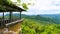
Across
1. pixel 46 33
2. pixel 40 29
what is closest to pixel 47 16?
pixel 40 29

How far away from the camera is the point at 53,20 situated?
49.9 metres

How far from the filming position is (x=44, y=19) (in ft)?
160

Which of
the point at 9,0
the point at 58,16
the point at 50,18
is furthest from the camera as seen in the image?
the point at 58,16

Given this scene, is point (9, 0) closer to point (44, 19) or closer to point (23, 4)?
point (23, 4)

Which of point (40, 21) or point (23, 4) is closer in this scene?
point (23, 4)

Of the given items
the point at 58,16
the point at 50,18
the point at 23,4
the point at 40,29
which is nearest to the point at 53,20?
the point at 50,18

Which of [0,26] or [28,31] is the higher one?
[0,26]

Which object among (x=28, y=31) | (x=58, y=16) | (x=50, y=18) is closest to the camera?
(x=28, y=31)

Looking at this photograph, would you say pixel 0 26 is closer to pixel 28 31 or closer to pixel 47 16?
pixel 28 31

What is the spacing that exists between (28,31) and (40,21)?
17.2 meters

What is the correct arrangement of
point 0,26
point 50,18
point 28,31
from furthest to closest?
point 50,18 < point 28,31 < point 0,26

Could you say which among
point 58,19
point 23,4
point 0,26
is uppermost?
point 23,4

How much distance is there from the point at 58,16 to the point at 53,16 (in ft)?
8.29

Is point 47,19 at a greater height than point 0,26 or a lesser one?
lesser
